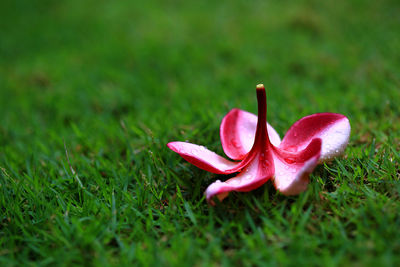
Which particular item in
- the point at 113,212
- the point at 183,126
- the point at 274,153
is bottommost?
the point at 113,212

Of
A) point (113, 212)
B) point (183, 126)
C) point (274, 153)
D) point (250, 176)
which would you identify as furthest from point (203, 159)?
point (183, 126)

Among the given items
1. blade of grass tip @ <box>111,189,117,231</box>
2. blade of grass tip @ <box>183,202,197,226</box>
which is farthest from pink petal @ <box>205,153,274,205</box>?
blade of grass tip @ <box>111,189,117,231</box>

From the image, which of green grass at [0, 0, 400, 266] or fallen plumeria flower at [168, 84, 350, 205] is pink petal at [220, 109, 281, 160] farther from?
green grass at [0, 0, 400, 266]

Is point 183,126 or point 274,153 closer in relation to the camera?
point 274,153

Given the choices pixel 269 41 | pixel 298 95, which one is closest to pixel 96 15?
pixel 269 41

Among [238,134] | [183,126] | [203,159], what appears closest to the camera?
[203,159]

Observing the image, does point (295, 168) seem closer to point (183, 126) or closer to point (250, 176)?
point (250, 176)
